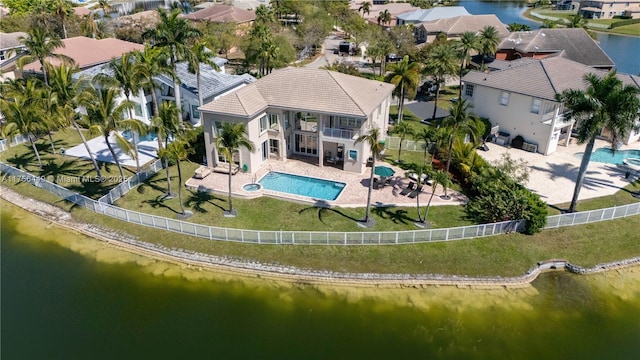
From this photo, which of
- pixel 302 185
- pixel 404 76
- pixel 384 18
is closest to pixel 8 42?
pixel 302 185

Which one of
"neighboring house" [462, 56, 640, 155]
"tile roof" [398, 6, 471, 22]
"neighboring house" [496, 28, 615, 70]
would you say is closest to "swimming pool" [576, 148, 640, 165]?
"neighboring house" [462, 56, 640, 155]

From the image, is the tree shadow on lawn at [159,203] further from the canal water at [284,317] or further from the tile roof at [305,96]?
the tile roof at [305,96]

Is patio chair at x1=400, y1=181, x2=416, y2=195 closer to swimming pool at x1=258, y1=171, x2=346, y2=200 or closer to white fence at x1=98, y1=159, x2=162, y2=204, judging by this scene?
swimming pool at x1=258, y1=171, x2=346, y2=200

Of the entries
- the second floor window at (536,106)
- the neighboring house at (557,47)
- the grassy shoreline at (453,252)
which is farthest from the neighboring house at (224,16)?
the grassy shoreline at (453,252)

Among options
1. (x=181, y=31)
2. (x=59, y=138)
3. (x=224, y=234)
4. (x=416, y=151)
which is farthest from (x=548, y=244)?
(x=59, y=138)

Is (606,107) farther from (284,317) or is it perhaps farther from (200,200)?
(200,200)

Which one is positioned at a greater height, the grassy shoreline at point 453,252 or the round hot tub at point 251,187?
the round hot tub at point 251,187

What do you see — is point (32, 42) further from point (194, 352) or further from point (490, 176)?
point (490, 176)

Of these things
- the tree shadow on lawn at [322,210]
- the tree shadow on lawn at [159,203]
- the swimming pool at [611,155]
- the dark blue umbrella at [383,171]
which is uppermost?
the dark blue umbrella at [383,171]
